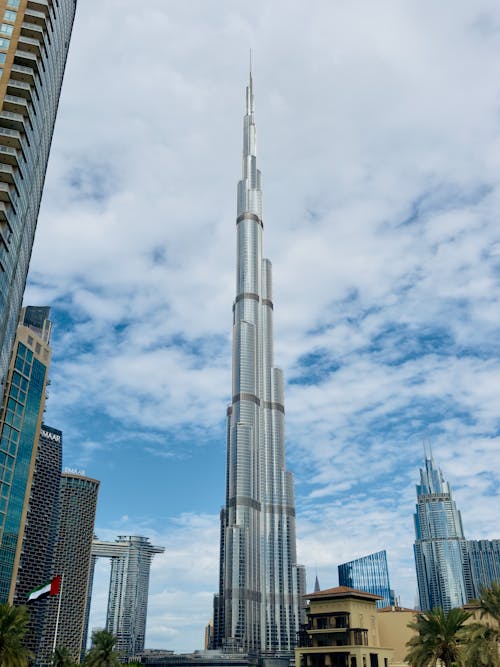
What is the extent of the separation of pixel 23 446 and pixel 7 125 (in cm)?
9713

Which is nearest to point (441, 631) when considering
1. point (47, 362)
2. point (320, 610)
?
point (320, 610)

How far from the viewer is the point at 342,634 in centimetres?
11106

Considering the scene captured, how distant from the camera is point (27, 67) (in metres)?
92.6

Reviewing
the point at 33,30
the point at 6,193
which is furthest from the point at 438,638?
the point at 33,30

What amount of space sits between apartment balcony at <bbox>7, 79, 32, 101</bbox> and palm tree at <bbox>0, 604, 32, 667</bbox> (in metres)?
65.4

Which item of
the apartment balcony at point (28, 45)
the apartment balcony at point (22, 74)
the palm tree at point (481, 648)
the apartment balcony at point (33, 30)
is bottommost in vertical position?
the palm tree at point (481, 648)

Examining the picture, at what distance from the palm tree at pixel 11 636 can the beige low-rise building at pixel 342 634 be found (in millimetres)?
56704

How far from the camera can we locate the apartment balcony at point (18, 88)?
3516 inches

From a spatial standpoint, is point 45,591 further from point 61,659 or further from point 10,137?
point 10,137

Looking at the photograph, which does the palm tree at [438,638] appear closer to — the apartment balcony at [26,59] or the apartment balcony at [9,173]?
the apartment balcony at [9,173]

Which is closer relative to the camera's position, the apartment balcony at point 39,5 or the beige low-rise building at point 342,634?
the apartment balcony at point 39,5

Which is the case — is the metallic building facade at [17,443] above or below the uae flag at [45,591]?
above

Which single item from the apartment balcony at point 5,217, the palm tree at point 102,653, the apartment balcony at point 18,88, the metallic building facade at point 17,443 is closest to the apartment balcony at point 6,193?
the apartment balcony at point 5,217

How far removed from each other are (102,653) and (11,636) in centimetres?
2868
